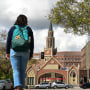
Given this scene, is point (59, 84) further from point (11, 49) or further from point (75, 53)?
point (75, 53)

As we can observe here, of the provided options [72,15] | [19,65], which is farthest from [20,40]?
[72,15]

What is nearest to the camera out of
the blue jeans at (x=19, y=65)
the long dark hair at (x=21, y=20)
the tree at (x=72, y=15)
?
the blue jeans at (x=19, y=65)

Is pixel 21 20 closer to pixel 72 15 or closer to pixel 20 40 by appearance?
pixel 20 40

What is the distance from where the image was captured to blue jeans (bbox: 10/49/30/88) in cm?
438

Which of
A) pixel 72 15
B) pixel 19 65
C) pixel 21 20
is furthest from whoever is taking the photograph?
pixel 72 15

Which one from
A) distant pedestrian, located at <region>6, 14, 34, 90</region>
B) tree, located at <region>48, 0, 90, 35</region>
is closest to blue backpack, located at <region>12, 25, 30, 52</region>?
distant pedestrian, located at <region>6, 14, 34, 90</region>

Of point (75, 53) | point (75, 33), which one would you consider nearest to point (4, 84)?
point (75, 33)

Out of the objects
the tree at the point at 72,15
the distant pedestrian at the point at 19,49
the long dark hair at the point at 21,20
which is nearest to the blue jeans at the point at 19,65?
the distant pedestrian at the point at 19,49

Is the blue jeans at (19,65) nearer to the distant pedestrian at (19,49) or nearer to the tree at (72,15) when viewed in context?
the distant pedestrian at (19,49)

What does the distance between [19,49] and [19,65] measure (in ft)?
0.86

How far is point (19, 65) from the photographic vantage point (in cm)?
441

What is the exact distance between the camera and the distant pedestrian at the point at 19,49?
439 cm

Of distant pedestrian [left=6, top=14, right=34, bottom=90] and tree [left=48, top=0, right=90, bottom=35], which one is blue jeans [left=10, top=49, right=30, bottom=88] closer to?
distant pedestrian [left=6, top=14, right=34, bottom=90]

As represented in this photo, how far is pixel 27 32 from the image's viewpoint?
4.60 meters
